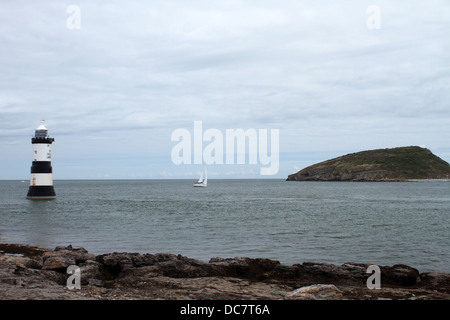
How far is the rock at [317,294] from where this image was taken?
1430 centimetres

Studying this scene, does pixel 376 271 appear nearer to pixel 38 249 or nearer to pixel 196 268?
pixel 196 268

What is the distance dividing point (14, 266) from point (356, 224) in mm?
34723

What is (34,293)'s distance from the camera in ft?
44.8

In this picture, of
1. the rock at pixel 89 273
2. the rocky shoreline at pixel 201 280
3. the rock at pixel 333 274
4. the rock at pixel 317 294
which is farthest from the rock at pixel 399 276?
the rock at pixel 89 273

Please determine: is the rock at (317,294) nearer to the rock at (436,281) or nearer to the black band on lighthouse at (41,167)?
the rock at (436,281)

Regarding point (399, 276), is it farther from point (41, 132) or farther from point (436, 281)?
point (41, 132)

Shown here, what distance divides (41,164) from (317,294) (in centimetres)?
5542

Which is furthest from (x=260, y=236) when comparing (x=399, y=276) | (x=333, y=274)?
(x=399, y=276)

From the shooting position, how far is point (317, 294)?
48.1 ft

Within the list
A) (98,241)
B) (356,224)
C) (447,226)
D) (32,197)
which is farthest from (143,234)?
(32,197)

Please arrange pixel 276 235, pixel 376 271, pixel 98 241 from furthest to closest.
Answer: pixel 276 235 < pixel 98 241 < pixel 376 271

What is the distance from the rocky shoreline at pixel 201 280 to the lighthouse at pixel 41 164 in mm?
43402

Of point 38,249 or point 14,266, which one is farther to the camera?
point 38,249
